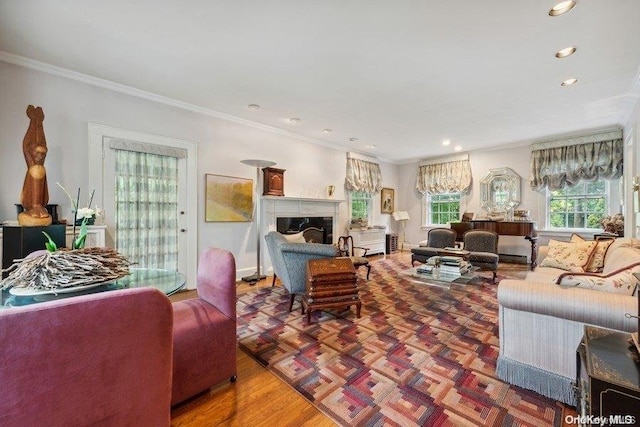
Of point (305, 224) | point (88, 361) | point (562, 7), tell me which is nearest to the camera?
point (88, 361)

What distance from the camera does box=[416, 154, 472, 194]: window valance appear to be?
21.6ft

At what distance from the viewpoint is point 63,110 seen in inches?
119

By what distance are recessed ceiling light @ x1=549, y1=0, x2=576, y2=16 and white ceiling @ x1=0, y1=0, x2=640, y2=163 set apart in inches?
1.9

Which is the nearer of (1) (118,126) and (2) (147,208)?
(1) (118,126)

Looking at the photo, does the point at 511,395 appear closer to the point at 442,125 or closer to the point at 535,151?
the point at 442,125

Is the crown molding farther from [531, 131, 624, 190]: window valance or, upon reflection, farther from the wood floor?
[531, 131, 624, 190]: window valance

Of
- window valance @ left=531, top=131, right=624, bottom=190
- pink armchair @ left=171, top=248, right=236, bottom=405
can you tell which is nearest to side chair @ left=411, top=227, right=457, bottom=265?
window valance @ left=531, top=131, right=624, bottom=190

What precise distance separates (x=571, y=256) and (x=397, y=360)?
2560 millimetres

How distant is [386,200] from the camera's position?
754 centimetres

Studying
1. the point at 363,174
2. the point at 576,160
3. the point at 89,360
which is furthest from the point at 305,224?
the point at 576,160

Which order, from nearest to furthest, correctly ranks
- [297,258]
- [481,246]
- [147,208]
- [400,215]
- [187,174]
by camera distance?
[297,258], [147,208], [187,174], [481,246], [400,215]

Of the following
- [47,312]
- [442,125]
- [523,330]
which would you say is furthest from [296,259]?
[442,125]

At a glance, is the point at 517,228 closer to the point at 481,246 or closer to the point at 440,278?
the point at 481,246

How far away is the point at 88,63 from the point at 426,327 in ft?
14.5
